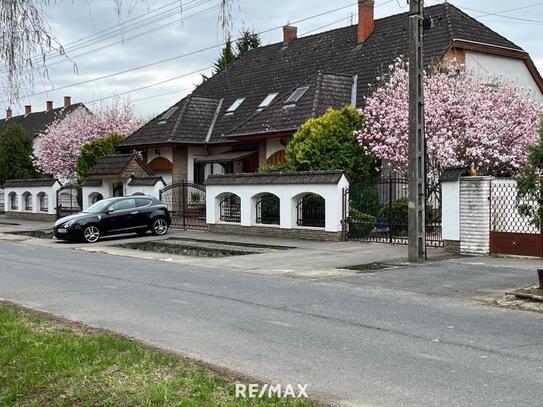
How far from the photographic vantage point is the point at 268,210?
2522 cm

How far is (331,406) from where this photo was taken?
5.28 m

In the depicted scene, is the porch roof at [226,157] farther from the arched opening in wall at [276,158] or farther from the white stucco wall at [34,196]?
the white stucco wall at [34,196]

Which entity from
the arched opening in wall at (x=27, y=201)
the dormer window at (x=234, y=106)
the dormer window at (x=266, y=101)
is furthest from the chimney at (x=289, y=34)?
the arched opening in wall at (x=27, y=201)

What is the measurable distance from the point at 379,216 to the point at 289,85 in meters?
14.4

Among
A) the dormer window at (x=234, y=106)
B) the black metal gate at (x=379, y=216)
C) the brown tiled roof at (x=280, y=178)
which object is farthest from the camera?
the dormer window at (x=234, y=106)

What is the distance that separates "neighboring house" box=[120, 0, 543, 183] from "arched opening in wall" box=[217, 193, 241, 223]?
4088 millimetres

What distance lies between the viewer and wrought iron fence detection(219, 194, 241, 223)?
2642cm

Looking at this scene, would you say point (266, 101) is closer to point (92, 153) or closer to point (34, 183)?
point (92, 153)

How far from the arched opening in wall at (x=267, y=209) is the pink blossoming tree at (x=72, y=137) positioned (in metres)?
23.2

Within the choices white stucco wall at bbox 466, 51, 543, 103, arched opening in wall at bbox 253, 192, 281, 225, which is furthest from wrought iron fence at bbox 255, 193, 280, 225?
white stucco wall at bbox 466, 51, 543, 103

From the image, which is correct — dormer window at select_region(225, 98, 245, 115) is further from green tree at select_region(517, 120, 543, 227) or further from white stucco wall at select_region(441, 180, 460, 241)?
green tree at select_region(517, 120, 543, 227)

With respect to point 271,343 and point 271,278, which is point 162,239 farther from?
point 271,343

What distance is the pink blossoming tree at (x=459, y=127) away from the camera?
2361 centimetres

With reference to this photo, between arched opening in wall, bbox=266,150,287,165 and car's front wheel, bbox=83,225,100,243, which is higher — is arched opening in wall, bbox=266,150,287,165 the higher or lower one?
the higher one
